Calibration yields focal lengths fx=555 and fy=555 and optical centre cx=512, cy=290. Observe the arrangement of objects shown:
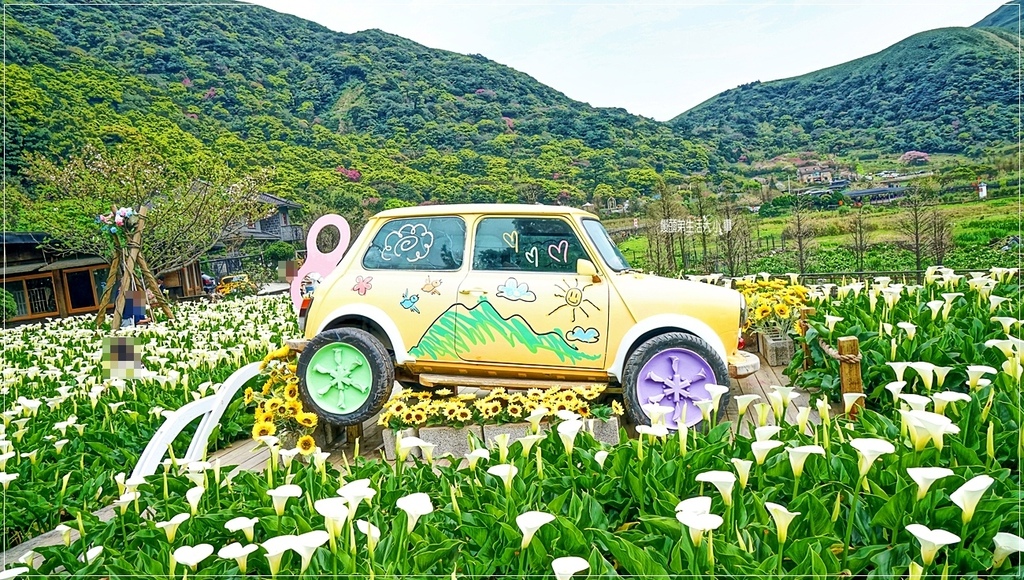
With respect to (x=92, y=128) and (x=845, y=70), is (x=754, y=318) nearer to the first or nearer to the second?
(x=845, y=70)

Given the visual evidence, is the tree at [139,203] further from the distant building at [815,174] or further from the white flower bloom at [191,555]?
the white flower bloom at [191,555]

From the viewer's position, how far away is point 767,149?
9320mm

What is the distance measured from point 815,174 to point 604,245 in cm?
769

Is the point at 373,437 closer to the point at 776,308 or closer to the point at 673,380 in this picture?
the point at 673,380

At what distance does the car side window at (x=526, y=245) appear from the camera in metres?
3.19

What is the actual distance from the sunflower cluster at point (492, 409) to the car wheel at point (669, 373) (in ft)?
0.42

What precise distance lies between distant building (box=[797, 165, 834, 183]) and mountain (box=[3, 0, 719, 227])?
5.07 ft

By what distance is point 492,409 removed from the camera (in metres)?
2.92

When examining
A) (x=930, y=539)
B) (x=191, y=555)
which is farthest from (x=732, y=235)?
(x=191, y=555)

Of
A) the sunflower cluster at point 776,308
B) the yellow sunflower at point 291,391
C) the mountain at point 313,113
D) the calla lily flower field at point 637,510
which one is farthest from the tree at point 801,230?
the yellow sunflower at point 291,391

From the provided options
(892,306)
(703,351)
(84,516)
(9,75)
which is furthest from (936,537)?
(9,75)

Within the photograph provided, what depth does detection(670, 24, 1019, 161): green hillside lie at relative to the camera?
714 centimetres

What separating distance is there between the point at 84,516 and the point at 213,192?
11189 mm

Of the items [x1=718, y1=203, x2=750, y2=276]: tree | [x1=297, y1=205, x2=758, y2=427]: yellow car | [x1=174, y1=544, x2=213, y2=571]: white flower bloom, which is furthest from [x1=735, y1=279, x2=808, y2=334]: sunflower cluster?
[x1=718, y1=203, x2=750, y2=276]: tree
